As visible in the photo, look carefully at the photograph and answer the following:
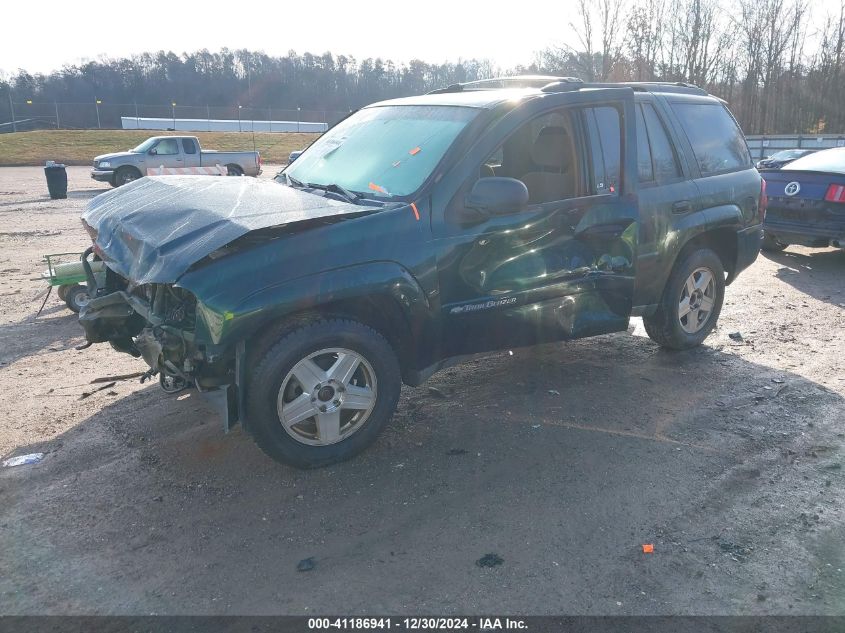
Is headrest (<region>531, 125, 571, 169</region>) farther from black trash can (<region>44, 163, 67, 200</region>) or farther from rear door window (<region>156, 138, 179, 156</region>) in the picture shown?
rear door window (<region>156, 138, 179, 156</region>)

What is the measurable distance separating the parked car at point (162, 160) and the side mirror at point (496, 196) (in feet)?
67.5

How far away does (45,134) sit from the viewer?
44312 millimetres

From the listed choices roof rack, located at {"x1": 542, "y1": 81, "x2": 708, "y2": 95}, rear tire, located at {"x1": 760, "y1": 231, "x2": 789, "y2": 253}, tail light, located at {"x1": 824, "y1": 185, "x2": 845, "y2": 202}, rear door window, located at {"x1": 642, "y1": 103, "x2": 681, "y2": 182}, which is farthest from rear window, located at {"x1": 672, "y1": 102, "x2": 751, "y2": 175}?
rear tire, located at {"x1": 760, "y1": 231, "x2": 789, "y2": 253}

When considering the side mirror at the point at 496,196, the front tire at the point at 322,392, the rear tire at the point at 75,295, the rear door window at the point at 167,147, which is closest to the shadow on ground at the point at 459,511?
the front tire at the point at 322,392

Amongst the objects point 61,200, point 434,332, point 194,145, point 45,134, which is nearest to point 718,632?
point 434,332

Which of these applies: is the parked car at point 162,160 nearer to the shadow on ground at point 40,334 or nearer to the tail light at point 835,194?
the shadow on ground at point 40,334

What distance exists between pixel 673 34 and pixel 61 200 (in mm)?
37636

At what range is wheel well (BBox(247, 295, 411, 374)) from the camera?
3686 mm

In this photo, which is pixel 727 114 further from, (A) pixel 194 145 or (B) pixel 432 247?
(A) pixel 194 145

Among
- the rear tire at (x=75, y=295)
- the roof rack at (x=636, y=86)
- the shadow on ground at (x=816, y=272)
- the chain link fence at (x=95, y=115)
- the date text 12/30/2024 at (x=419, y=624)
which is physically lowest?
the date text 12/30/2024 at (x=419, y=624)

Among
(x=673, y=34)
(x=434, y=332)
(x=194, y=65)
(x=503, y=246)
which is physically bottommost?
(x=434, y=332)

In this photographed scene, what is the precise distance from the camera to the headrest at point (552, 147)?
15.8 ft

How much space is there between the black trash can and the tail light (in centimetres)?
1912

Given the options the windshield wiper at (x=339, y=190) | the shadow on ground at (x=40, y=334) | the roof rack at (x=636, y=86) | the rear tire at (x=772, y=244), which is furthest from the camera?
the rear tire at (x=772, y=244)
